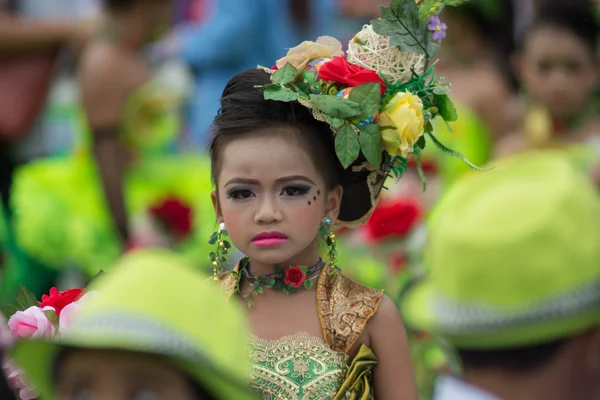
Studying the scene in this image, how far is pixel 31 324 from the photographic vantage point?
A: 2.89 m

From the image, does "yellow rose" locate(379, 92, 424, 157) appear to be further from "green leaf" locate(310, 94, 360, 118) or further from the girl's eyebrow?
the girl's eyebrow

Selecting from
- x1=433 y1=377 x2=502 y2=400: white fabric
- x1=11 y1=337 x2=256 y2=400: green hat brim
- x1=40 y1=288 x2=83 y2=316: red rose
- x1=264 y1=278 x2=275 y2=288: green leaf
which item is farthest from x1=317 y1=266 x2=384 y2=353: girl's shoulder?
x1=11 y1=337 x2=256 y2=400: green hat brim

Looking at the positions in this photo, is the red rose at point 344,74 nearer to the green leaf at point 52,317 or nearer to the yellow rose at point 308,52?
the yellow rose at point 308,52

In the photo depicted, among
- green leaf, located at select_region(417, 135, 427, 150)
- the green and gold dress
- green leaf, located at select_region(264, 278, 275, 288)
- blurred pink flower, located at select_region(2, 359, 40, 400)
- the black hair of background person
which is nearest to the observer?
blurred pink flower, located at select_region(2, 359, 40, 400)

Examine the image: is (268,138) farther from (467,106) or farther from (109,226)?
(467,106)

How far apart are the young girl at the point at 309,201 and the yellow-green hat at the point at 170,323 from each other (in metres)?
1.14

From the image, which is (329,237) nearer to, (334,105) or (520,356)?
(334,105)

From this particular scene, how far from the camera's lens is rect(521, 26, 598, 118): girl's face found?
6.43m

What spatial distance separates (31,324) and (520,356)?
49.9 inches

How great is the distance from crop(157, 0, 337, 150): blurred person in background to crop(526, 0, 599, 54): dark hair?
1.55 meters

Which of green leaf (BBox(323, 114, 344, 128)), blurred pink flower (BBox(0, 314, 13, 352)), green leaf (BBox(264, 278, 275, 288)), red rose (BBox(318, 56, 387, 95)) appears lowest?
blurred pink flower (BBox(0, 314, 13, 352))

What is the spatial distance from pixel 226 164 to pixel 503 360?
Result: 127cm

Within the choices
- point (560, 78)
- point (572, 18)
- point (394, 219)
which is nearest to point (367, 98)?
point (394, 219)

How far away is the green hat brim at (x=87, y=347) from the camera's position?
6.27ft
